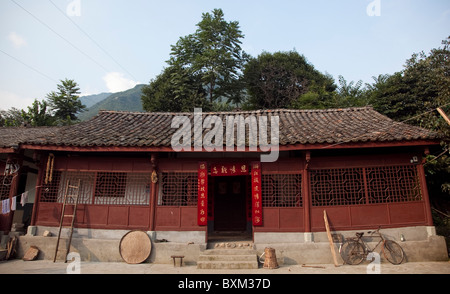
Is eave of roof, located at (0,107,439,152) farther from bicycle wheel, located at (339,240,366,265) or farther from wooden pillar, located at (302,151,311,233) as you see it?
bicycle wheel, located at (339,240,366,265)

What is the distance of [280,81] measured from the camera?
24.6 meters

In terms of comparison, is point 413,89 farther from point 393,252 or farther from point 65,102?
point 65,102

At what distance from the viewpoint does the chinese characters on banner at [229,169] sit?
809 cm

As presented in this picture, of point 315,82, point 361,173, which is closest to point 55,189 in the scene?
point 361,173

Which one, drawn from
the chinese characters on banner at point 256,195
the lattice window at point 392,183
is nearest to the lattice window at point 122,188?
the chinese characters on banner at point 256,195

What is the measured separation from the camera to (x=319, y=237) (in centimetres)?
753

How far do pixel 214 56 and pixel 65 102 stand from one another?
14109mm

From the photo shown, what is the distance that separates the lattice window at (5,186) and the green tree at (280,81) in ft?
58.5

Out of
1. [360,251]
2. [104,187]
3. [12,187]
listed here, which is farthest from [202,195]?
[12,187]

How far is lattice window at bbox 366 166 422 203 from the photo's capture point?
304 inches

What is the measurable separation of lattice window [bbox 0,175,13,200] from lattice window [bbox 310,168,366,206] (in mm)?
9491

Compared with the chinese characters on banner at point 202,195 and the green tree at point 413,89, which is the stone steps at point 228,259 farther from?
the green tree at point 413,89

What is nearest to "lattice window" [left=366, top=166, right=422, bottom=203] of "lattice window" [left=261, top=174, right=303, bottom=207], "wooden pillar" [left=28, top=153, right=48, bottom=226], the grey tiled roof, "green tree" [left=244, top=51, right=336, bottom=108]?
the grey tiled roof

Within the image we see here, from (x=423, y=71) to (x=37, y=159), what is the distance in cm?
1952
